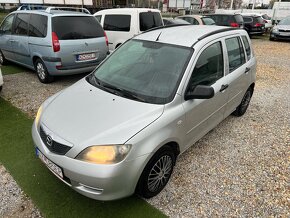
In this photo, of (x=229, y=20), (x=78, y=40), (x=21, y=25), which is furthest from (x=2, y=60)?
(x=229, y=20)

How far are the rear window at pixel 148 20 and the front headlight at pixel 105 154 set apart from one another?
22.1 ft

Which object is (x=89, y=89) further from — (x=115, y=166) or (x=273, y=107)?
(x=273, y=107)

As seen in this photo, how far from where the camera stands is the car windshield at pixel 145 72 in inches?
115

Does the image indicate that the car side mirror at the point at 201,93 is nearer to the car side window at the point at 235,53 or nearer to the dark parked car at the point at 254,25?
the car side window at the point at 235,53

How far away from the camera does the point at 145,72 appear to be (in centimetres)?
317

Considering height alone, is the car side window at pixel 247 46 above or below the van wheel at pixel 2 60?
above

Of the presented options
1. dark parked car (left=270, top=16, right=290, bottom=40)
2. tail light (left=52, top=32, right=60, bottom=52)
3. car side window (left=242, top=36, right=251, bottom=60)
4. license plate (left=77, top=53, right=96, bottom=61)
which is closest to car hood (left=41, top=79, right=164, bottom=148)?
car side window (left=242, top=36, right=251, bottom=60)

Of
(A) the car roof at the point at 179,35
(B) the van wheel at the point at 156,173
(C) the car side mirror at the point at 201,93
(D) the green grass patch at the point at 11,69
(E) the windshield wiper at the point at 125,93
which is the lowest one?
(D) the green grass patch at the point at 11,69

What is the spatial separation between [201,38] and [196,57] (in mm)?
380

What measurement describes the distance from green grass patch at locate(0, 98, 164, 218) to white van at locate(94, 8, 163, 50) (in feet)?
18.1

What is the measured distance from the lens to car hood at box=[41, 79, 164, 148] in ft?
8.01

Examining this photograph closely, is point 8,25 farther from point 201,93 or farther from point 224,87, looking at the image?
point 201,93

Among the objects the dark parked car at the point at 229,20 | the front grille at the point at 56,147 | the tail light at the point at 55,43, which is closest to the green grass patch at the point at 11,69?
the tail light at the point at 55,43

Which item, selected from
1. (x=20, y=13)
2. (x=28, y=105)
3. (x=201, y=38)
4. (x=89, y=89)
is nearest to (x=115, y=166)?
(x=89, y=89)
